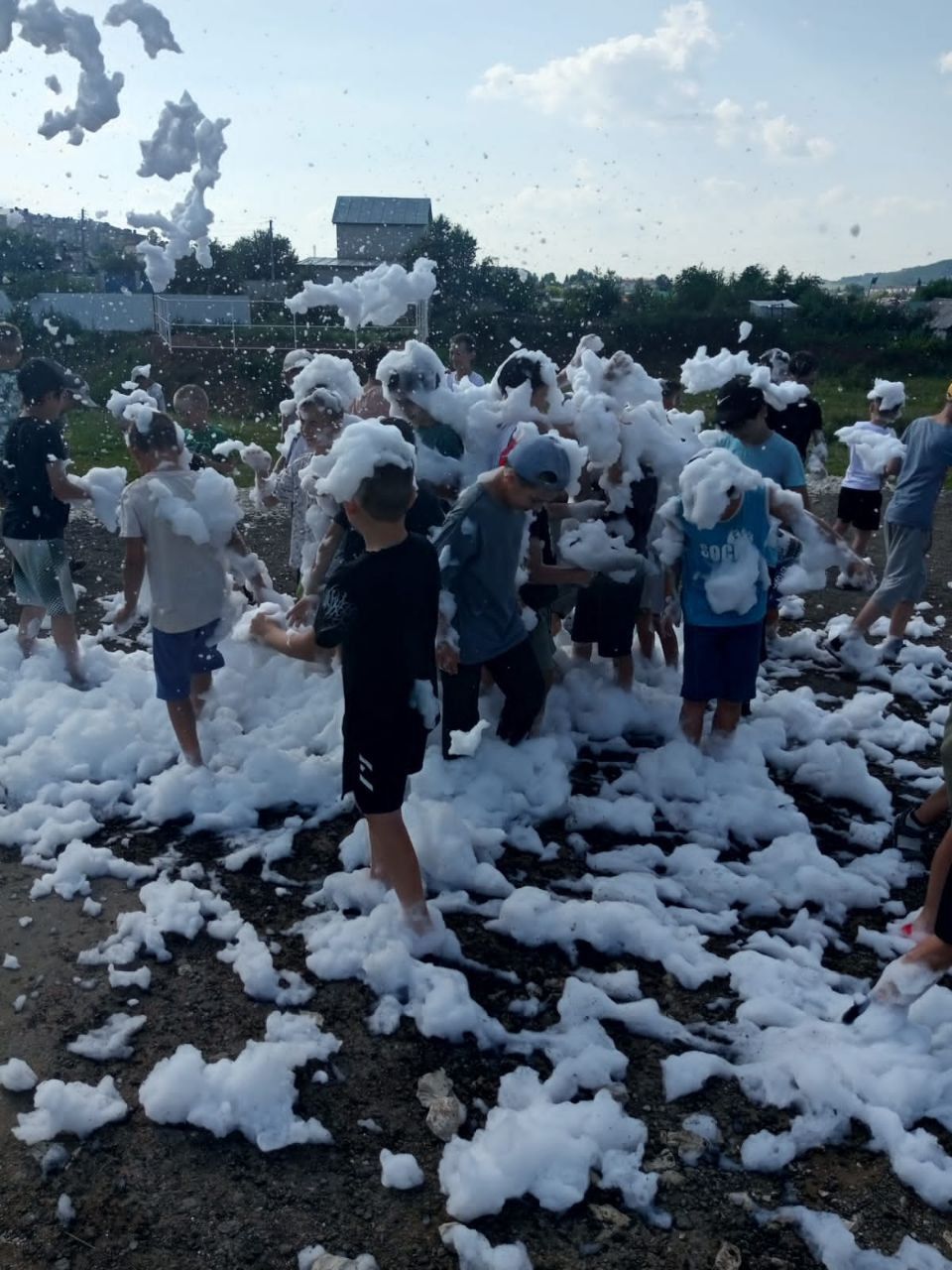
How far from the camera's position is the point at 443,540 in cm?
427

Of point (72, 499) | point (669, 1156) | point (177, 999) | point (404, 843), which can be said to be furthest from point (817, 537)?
point (72, 499)

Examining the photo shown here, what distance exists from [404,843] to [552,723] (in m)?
1.89

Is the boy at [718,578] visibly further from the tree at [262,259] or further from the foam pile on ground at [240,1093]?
the tree at [262,259]

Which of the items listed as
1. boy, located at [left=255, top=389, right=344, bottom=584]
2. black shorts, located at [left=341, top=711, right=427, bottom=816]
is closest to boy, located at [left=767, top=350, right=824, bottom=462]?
boy, located at [left=255, top=389, right=344, bottom=584]

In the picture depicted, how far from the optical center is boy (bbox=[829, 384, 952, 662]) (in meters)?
6.31

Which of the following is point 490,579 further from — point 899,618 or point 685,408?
point 685,408

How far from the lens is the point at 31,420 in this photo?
5543mm

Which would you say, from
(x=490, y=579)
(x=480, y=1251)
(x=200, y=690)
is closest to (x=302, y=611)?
(x=490, y=579)

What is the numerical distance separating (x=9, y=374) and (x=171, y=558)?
8.35ft

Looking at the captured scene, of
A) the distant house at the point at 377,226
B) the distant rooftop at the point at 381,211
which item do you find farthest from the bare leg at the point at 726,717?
the distant rooftop at the point at 381,211

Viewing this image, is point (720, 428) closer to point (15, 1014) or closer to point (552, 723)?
point (552, 723)

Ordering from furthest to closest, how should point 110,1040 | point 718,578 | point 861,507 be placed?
point 861,507
point 718,578
point 110,1040

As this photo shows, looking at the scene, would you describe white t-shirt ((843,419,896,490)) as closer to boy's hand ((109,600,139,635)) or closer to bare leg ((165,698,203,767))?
bare leg ((165,698,203,767))

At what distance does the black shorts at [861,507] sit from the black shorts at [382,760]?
18.8ft
